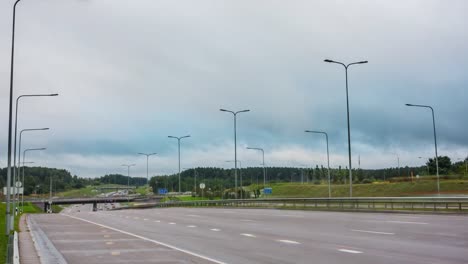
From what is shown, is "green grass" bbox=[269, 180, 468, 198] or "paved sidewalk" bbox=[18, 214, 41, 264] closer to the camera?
"paved sidewalk" bbox=[18, 214, 41, 264]

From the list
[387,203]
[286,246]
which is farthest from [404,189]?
[286,246]

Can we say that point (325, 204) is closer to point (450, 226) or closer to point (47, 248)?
point (450, 226)

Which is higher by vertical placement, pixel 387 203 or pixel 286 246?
pixel 387 203

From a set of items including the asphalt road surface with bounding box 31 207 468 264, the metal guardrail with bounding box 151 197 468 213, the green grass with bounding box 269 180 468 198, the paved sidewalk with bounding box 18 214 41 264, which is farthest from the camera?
the green grass with bounding box 269 180 468 198

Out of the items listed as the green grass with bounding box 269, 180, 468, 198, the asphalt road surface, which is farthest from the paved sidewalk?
the green grass with bounding box 269, 180, 468, 198

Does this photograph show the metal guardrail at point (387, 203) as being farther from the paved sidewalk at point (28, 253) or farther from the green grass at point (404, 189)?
the green grass at point (404, 189)

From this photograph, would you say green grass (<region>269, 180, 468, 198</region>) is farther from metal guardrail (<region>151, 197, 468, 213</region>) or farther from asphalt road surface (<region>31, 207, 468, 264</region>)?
asphalt road surface (<region>31, 207, 468, 264</region>)

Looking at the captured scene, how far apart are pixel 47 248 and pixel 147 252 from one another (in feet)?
14.2

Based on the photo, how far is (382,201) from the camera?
43.0 meters

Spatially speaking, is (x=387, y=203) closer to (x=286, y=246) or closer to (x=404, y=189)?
(x=286, y=246)

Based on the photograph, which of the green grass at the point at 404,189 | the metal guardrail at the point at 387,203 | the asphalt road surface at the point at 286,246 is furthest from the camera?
the green grass at the point at 404,189

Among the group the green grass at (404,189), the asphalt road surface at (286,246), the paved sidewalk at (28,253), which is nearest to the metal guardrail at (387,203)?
the asphalt road surface at (286,246)

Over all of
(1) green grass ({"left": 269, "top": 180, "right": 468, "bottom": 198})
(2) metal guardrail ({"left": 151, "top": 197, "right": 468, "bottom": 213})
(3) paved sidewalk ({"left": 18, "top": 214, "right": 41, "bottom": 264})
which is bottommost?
(3) paved sidewalk ({"left": 18, "top": 214, "right": 41, "bottom": 264})

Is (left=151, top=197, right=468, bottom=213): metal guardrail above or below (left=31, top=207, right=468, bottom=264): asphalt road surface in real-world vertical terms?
above
